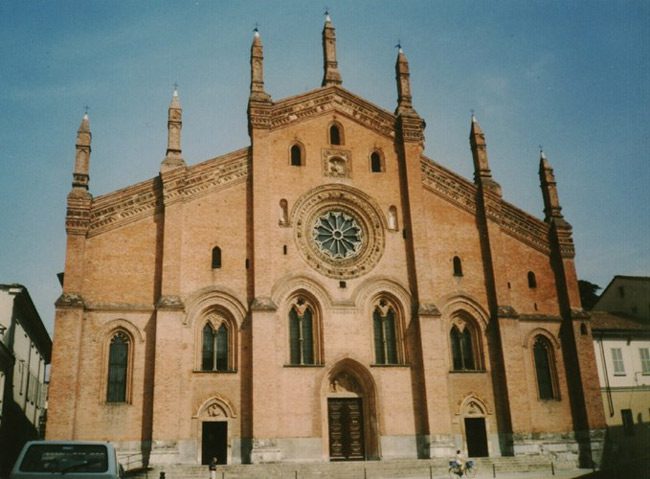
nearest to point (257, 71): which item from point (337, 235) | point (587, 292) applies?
point (337, 235)

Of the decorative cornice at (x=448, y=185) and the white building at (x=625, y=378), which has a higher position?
the decorative cornice at (x=448, y=185)

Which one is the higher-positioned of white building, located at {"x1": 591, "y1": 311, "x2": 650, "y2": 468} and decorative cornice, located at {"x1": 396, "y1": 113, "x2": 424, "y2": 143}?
decorative cornice, located at {"x1": 396, "y1": 113, "x2": 424, "y2": 143}

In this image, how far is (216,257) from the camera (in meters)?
27.3

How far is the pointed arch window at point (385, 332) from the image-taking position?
27969 mm

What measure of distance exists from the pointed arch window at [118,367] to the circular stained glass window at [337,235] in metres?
9.40

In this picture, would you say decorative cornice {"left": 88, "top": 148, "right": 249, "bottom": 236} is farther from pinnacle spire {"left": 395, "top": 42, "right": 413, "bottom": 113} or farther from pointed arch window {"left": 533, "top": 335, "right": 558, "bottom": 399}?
pointed arch window {"left": 533, "top": 335, "right": 558, "bottom": 399}

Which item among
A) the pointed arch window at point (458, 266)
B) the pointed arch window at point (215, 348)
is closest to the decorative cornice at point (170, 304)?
the pointed arch window at point (215, 348)

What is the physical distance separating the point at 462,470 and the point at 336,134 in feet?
53.5

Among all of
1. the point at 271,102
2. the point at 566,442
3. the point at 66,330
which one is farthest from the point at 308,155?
the point at 566,442

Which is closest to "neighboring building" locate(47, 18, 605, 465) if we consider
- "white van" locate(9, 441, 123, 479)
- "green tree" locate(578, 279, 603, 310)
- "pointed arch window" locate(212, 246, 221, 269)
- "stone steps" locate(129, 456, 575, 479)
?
"pointed arch window" locate(212, 246, 221, 269)

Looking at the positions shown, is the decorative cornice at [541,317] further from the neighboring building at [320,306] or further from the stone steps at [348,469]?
the stone steps at [348,469]

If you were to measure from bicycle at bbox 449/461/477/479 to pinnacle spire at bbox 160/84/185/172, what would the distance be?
16.7m

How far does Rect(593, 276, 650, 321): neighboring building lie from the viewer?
35.9m

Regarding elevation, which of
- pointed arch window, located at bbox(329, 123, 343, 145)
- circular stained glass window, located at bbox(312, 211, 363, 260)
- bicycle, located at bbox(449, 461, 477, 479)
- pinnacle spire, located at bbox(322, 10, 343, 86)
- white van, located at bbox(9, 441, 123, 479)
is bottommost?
bicycle, located at bbox(449, 461, 477, 479)
